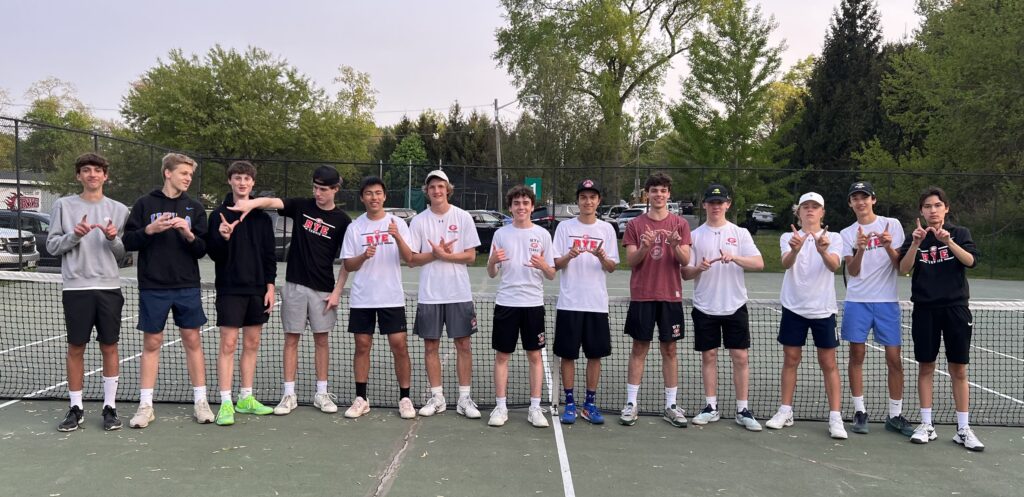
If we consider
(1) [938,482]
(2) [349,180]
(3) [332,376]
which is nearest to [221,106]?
(2) [349,180]

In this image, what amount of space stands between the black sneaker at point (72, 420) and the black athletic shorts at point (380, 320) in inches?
79.2

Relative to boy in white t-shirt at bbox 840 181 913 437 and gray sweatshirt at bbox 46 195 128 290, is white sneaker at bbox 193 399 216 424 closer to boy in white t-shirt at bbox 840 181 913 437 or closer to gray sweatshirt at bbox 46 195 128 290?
gray sweatshirt at bbox 46 195 128 290

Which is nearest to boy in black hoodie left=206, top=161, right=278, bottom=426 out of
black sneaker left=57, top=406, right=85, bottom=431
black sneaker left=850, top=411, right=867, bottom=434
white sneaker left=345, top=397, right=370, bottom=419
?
white sneaker left=345, top=397, right=370, bottom=419

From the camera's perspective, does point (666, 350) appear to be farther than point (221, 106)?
No

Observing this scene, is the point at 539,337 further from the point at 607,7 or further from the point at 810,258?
the point at 607,7

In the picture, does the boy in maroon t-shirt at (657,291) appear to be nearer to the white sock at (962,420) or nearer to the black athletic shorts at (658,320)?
the black athletic shorts at (658,320)

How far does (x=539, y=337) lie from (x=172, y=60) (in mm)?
27791

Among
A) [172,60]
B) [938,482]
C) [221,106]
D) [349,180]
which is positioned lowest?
[938,482]

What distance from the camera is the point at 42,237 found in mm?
15773

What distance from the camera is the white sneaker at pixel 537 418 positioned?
4.99 meters

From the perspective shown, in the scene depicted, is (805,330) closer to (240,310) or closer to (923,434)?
(923,434)

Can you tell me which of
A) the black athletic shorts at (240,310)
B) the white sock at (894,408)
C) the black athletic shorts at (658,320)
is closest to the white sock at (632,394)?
→ the black athletic shorts at (658,320)

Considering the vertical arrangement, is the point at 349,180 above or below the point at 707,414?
above

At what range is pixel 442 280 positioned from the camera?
518 cm
